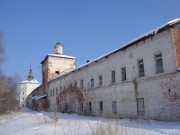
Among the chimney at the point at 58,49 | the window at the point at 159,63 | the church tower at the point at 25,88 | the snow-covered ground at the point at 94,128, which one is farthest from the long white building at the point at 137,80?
the church tower at the point at 25,88

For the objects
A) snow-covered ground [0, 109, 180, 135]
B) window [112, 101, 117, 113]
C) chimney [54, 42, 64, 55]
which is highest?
chimney [54, 42, 64, 55]

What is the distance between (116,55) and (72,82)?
11.6 meters

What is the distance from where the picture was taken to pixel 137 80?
16.1 m

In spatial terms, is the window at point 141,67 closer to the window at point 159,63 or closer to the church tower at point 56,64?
the window at point 159,63

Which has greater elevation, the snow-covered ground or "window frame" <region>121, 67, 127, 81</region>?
"window frame" <region>121, 67, 127, 81</region>

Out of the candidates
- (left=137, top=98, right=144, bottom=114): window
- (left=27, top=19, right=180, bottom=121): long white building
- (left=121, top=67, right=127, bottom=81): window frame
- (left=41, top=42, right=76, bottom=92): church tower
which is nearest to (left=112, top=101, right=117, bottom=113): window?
(left=27, top=19, right=180, bottom=121): long white building

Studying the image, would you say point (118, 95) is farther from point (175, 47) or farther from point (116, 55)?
point (175, 47)

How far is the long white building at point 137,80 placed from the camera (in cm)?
1335

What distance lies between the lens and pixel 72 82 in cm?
2923

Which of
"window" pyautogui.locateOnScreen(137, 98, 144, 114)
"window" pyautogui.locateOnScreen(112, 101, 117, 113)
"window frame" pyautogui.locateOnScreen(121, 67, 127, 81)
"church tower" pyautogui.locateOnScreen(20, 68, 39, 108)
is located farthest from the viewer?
"church tower" pyautogui.locateOnScreen(20, 68, 39, 108)

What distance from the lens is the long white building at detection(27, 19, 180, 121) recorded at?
43.8 feet

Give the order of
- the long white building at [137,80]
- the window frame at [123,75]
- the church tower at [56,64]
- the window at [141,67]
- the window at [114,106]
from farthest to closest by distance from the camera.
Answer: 1. the church tower at [56,64]
2. the window at [114,106]
3. the window frame at [123,75]
4. the window at [141,67]
5. the long white building at [137,80]

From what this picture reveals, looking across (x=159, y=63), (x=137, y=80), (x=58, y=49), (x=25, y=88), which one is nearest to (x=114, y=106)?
(x=137, y=80)

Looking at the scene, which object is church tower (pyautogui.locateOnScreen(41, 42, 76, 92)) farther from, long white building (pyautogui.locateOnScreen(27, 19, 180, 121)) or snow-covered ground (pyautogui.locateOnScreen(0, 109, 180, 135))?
snow-covered ground (pyautogui.locateOnScreen(0, 109, 180, 135))
